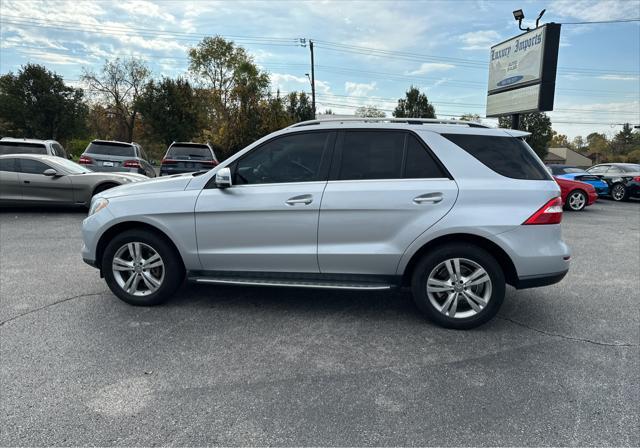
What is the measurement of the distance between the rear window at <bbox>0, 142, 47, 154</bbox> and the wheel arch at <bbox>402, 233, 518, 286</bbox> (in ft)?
36.1

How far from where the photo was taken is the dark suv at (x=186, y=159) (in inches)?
471

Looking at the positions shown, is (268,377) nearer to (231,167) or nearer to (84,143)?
(231,167)

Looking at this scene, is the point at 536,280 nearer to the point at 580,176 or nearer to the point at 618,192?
the point at 580,176

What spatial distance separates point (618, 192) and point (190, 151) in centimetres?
1679

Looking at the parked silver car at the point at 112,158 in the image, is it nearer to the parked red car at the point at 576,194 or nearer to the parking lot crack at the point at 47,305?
the parking lot crack at the point at 47,305

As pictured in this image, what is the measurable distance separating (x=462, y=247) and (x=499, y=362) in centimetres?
96

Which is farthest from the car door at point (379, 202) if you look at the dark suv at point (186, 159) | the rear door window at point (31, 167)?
the dark suv at point (186, 159)

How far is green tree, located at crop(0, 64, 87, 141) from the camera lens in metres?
32.7

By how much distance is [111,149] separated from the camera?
12555 mm

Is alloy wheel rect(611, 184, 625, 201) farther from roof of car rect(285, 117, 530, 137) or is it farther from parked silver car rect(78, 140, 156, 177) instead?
parked silver car rect(78, 140, 156, 177)

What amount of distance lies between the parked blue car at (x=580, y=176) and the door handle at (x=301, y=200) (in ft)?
44.3

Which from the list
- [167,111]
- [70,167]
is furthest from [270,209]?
[167,111]

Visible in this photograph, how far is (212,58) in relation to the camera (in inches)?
1981

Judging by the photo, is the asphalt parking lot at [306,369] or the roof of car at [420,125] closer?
the asphalt parking lot at [306,369]
